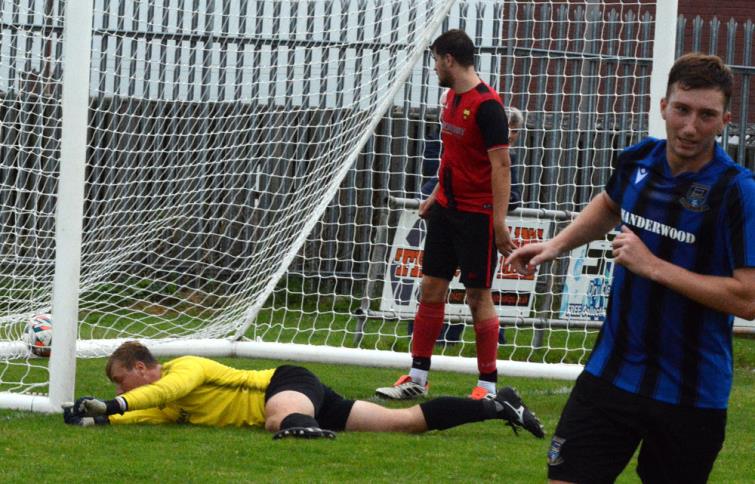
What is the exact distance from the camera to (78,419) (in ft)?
18.9

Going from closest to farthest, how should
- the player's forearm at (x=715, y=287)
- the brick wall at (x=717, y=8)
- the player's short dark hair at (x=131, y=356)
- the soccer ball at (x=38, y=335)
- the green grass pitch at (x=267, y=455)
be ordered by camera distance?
1. the player's forearm at (x=715, y=287)
2. the green grass pitch at (x=267, y=455)
3. the player's short dark hair at (x=131, y=356)
4. the soccer ball at (x=38, y=335)
5. the brick wall at (x=717, y=8)

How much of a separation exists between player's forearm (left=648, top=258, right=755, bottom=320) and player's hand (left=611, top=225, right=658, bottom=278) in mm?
12

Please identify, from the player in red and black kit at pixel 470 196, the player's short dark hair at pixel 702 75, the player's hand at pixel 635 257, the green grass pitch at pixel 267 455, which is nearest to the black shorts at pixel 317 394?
the green grass pitch at pixel 267 455

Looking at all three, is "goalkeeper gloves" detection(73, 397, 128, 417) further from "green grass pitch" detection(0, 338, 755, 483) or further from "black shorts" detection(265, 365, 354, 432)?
"black shorts" detection(265, 365, 354, 432)

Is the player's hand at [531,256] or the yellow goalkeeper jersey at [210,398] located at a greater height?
the player's hand at [531,256]

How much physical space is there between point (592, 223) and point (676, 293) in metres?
0.42

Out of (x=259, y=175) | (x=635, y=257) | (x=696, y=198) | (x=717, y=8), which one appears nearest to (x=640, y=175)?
(x=696, y=198)

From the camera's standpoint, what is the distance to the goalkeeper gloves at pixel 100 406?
5.53 metres

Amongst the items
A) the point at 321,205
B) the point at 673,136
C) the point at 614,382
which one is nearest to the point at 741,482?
the point at 614,382

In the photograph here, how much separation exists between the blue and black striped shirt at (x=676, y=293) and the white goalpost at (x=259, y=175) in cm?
447

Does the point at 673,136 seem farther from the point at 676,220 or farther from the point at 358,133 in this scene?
the point at 358,133

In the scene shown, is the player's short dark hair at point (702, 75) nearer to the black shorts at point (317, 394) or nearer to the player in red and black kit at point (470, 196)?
the black shorts at point (317, 394)

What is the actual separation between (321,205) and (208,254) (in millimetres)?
1171

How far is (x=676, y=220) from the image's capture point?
10.9 ft
